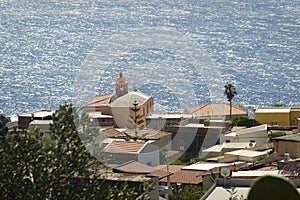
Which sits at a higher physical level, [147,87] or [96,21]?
[96,21]

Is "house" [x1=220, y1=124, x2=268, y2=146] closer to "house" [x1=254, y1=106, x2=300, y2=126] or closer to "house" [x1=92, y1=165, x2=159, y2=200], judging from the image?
"house" [x1=254, y1=106, x2=300, y2=126]

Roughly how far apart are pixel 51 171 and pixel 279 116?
23.7 metres

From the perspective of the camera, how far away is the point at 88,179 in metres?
7.52

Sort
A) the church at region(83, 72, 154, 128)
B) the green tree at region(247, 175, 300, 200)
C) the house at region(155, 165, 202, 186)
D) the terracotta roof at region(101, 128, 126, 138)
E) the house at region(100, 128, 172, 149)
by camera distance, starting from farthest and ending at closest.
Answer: the church at region(83, 72, 154, 128) → the terracotta roof at region(101, 128, 126, 138) → the house at region(100, 128, 172, 149) → the house at region(155, 165, 202, 186) → the green tree at region(247, 175, 300, 200)

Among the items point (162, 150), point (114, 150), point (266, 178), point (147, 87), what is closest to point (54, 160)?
point (266, 178)

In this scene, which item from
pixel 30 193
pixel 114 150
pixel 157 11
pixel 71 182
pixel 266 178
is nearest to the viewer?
pixel 266 178

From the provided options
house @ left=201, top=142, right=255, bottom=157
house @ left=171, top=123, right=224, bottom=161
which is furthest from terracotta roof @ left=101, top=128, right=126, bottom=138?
house @ left=201, top=142, right=255, bottom=157

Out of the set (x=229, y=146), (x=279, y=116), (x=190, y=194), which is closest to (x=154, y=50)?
(x=279, y=116)

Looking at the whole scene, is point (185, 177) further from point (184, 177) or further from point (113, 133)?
→ point (113, 133)

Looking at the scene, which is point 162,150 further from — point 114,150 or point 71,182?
point 71,182

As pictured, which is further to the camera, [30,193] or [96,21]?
[96,21]

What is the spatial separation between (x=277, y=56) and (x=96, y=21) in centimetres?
3147

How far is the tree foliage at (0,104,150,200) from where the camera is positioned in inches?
267

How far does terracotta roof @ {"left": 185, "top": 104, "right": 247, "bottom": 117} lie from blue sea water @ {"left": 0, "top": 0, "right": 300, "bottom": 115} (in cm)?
58
